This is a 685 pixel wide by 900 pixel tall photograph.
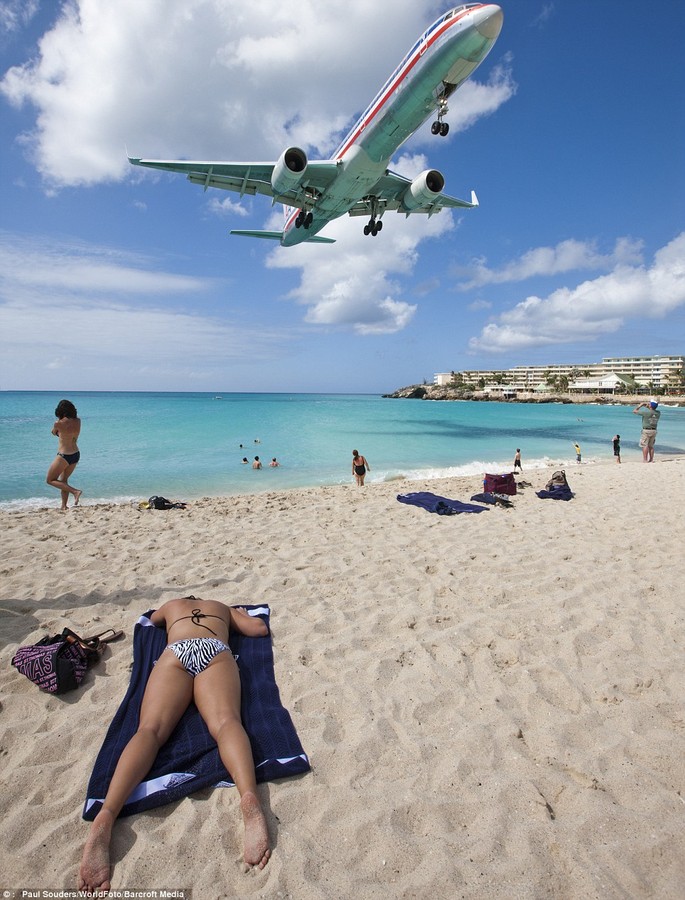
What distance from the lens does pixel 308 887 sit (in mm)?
1696

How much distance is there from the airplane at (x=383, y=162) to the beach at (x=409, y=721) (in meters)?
10.9

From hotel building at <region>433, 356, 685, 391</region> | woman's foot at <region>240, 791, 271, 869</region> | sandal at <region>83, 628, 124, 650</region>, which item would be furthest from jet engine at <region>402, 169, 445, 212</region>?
hotel building at <region>433, 356, 685, 391</region>

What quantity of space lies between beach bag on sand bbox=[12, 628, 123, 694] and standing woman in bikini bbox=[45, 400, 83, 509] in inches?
200

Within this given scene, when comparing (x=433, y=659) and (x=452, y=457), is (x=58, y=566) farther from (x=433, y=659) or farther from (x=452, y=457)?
(x=452, y=457)

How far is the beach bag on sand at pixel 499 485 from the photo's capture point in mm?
8969

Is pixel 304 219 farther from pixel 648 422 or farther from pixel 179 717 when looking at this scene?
pixel 179 717

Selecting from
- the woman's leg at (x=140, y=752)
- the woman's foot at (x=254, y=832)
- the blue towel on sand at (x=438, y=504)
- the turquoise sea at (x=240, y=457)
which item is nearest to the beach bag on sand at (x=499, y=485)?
the blue towel on sand at (x=438, y=504)

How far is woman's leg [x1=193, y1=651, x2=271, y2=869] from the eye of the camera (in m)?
1.84

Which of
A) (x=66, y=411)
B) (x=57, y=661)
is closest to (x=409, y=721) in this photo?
(x=57, y=661)

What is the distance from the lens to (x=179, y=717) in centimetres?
235

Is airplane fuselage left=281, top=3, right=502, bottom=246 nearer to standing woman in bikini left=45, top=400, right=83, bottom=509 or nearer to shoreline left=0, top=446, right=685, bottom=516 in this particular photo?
shoreline left=0, top=446, right=685, bottom=516

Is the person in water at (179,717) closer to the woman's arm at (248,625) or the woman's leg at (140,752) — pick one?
the woman's leg at (140,752)

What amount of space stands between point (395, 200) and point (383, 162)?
16.2 ft

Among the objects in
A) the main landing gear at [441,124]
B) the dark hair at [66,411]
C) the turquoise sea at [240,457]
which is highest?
the main landing gear at [441,124]
